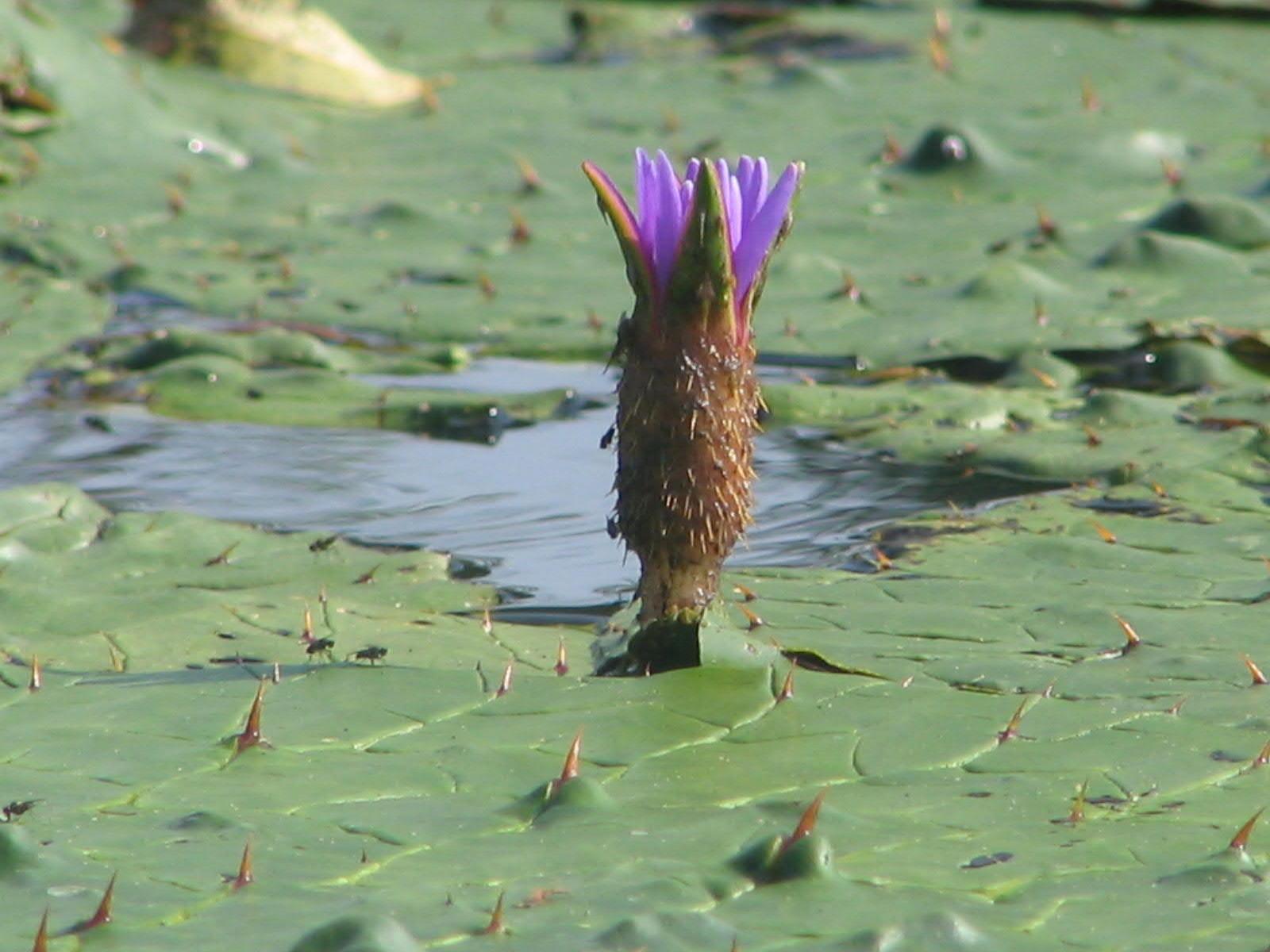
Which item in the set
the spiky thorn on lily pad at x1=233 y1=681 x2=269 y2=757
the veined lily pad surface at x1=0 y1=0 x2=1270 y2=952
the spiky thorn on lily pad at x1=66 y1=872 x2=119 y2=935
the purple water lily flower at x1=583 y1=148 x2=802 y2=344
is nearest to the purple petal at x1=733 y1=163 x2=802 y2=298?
the purple water lily flower at x1=583 y1=148 x2=802 y2=344

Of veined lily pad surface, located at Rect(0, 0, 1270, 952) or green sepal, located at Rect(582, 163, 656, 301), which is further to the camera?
green sepal, located at Rect(582, 163, 656, 301)

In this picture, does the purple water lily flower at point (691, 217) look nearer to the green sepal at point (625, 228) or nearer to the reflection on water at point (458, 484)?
the green sepal at point (625, 228)

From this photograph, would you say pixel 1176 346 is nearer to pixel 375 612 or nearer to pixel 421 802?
pixel 375 612

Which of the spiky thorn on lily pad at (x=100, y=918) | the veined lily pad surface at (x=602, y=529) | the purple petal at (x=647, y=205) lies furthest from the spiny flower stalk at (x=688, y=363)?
the spiky thorn on lily pad at (x=100, y=918)

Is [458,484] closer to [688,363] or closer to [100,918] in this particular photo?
[688,363]

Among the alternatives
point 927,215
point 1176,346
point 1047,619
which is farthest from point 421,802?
point 927,215

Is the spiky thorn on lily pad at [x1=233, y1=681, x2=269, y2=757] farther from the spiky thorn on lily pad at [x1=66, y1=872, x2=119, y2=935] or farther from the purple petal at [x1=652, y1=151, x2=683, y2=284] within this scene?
the purple petal at [x1=652, y1=151, x2=683, y2=284]

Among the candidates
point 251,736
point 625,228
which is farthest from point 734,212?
point 251,736
